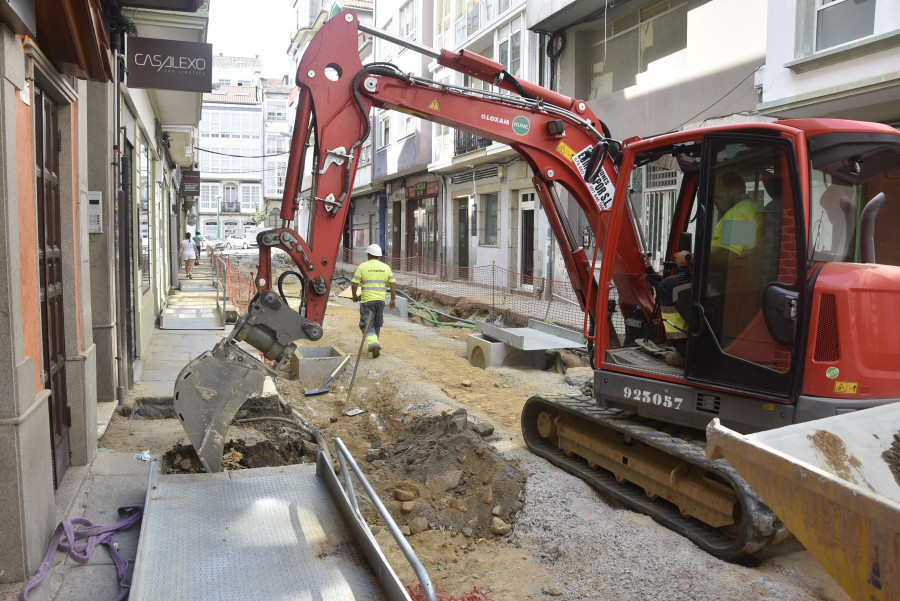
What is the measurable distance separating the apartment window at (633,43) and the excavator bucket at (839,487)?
12.1 m

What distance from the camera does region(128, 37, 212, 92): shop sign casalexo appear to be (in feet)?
25.9

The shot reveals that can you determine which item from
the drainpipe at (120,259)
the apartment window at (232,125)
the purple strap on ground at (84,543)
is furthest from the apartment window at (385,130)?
the apartment window at (232,125)

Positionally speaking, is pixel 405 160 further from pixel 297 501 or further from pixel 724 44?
pixel 297 501

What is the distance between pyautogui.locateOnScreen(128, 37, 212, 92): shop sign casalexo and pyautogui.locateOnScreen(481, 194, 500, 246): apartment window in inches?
603

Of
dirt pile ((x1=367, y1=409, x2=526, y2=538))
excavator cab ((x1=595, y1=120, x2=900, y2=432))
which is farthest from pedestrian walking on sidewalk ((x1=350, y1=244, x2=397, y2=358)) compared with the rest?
excavator cab ((x1=595, y1=120, x2=900, y2=432))

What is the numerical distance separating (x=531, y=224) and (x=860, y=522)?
738 inches

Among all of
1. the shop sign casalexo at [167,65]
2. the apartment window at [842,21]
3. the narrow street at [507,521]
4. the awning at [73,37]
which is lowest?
the narrow street at [507,521]

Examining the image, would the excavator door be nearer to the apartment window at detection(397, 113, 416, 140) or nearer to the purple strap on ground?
the purple strap on ground

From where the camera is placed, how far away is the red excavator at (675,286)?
4414 mm

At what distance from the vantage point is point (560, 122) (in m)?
6.60

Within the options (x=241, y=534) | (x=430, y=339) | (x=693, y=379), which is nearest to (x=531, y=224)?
(x=430, y=339)

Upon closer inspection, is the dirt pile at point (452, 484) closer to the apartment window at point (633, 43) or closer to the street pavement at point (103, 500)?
the street pavement at point (103, 500)

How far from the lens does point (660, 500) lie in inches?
216

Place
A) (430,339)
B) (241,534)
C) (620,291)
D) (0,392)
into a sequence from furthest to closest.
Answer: (430,339)
(620,291)
(241,534)
(0,392)
